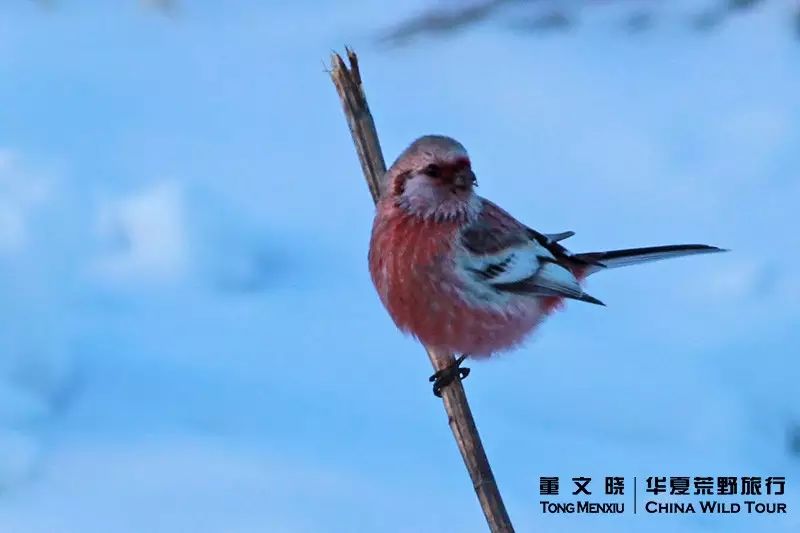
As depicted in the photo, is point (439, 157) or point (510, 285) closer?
point (439, 157)

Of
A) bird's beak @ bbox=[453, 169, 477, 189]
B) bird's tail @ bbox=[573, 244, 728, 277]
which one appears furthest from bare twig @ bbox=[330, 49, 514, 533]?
bird's tail @ bbox=[573, 244, 728, 277]

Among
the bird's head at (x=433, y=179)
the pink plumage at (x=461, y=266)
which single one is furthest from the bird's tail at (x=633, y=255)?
the bird's head at (x=433, y=179)

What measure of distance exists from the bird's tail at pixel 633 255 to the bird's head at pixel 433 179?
0.19 meters

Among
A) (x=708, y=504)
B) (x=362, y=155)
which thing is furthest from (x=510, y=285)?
(x=708, y=504)

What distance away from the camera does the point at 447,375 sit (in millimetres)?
1246

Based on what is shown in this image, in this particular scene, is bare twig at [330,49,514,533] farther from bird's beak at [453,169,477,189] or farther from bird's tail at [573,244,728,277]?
bird's tail at [573,244,728,277]

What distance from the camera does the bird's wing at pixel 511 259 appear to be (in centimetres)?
125

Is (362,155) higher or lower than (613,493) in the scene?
higher

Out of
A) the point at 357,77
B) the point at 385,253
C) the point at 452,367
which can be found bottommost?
the point at 452,367

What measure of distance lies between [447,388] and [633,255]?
0.89 ft

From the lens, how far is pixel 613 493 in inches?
→ 51.6

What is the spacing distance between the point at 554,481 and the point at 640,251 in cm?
29

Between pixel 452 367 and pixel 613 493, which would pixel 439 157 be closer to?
pixel 452 367

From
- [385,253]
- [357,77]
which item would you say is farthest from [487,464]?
[357,77]
